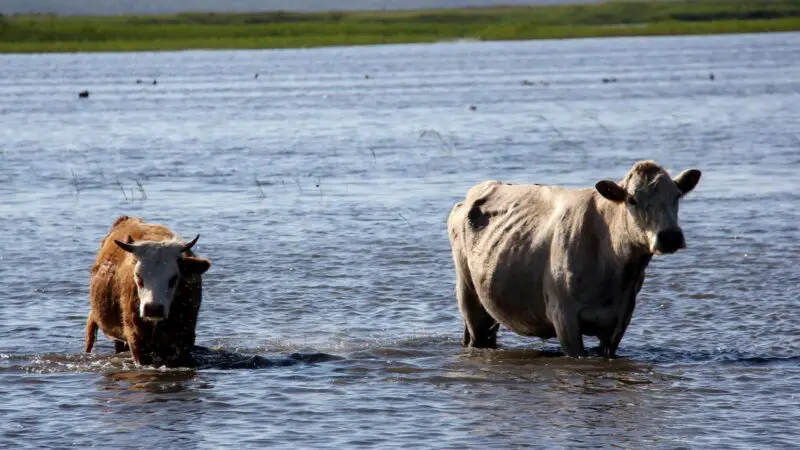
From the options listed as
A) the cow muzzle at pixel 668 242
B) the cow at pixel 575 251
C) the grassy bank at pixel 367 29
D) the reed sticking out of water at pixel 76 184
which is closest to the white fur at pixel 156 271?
the cow at pixel 575 251

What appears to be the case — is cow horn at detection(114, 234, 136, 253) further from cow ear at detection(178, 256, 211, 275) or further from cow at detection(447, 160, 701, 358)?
cow at detection(447, 160, 701, 358)

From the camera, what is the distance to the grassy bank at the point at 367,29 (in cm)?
15325

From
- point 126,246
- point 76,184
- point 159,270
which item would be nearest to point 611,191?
point 159,270

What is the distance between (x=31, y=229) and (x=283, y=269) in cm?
564

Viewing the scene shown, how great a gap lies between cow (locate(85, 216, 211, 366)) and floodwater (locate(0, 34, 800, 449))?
0.26 meters

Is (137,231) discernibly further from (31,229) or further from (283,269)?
(31,229)

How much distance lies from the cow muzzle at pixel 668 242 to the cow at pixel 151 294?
11.5ft

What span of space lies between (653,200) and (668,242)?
1.38 feet

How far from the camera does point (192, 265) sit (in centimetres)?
1173

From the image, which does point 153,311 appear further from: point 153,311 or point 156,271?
point 156,271

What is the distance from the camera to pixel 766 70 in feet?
249

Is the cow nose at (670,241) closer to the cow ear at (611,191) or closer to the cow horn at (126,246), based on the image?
the cow ear at (611,191)

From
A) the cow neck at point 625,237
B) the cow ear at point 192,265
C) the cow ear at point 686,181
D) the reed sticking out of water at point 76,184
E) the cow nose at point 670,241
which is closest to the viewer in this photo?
the cow nose at point 670,241

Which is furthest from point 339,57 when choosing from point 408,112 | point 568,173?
point 568,173
